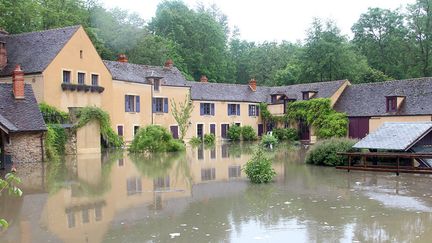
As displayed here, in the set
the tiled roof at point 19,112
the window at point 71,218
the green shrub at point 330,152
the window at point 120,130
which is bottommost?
the window at point 71,218

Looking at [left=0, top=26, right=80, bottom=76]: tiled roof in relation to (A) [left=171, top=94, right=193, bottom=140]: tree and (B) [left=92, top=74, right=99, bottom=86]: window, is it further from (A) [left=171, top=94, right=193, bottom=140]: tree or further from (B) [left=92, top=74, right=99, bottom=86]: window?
(A) [left=171, top=94, right=193, bottom=140]: tree

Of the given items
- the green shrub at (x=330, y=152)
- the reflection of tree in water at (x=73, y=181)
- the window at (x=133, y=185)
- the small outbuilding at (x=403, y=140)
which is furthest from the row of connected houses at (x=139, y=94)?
the small outbuilding at (x=403, y=140)

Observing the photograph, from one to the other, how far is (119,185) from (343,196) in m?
7.22

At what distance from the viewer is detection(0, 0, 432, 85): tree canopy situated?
5019 centimetres

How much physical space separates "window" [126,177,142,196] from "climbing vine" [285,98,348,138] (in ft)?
77.5

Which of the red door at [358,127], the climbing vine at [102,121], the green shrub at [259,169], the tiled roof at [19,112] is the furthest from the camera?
the red door at [358,127]

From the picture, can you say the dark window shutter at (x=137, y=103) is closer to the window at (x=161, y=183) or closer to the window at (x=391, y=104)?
the window at (x=391, y=104)

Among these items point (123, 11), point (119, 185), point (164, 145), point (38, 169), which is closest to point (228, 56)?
point (123, 11)

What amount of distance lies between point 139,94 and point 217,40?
30.7 metres

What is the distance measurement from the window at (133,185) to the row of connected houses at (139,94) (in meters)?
8.09

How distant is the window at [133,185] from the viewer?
1491cm

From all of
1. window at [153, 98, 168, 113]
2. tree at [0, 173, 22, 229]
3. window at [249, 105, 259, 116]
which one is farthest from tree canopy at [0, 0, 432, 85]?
tree at [0, 173, 22, 229]

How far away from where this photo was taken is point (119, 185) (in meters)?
16.2

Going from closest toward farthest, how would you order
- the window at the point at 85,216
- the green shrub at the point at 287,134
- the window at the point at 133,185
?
the window at the point at 85,216, the window at the point at 133,185, the green shrub at the point at 287,134
